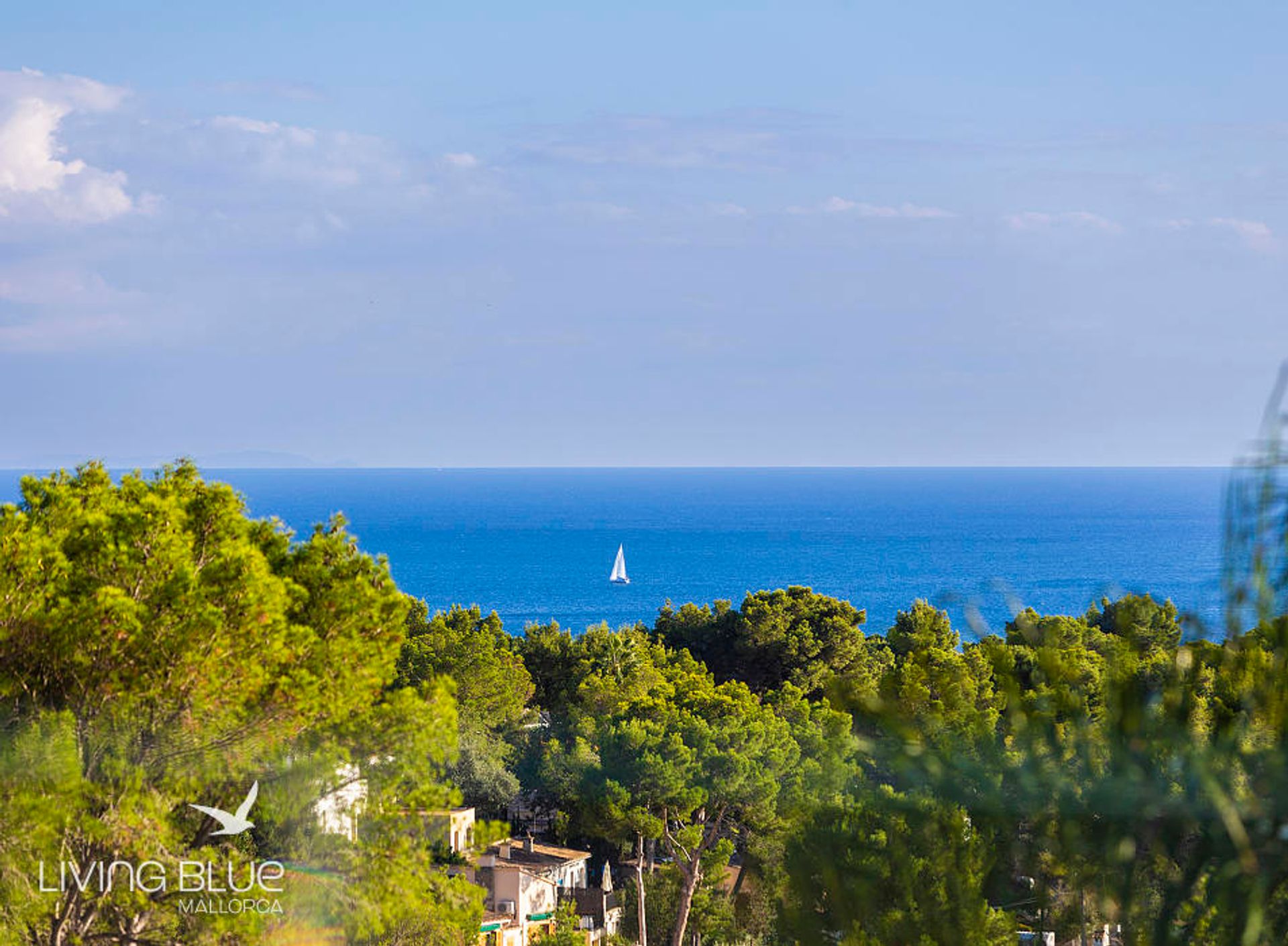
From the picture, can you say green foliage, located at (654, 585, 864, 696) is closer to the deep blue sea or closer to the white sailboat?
the deep blue sea

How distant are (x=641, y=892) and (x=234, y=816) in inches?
352

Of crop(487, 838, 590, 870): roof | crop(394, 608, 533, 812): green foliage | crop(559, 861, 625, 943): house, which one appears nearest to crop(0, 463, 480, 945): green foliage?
crop(559, 861, 625, 943): house

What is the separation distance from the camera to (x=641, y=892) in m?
13.4

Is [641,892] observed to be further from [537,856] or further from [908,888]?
[908,888]

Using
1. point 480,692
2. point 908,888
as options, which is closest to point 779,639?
point 480,692

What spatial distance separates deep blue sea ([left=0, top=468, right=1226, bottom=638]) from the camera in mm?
55469

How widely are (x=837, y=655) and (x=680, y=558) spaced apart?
56.3 meters

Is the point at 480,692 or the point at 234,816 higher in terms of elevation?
the point at 480,692

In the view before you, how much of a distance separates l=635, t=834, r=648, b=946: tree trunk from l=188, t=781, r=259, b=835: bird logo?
8521mm

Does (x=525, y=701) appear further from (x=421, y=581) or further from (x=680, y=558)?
(x=680, y=558)

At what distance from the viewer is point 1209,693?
2602 mm

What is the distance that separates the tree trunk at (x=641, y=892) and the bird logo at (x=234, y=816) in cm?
852

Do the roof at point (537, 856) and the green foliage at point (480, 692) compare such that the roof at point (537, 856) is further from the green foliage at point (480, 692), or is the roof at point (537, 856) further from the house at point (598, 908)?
the green foliage at point (480, 692)

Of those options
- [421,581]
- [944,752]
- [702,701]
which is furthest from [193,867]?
[421,581]
